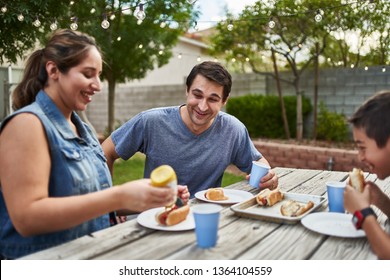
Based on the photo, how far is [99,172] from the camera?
1.67m

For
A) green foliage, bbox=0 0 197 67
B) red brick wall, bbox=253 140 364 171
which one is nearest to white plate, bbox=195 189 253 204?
green foliage, bbox=0 0 197 67

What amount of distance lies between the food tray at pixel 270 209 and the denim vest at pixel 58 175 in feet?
1.90

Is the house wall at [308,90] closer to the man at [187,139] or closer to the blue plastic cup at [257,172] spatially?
the man at [187,139]

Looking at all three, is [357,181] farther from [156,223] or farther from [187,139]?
[187,139]

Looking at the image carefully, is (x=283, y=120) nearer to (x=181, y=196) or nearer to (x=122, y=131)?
(x=122, y=131)

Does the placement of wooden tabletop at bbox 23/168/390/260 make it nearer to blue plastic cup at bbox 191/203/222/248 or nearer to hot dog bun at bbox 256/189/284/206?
blue plastic cup at bbox 191/203/222/248

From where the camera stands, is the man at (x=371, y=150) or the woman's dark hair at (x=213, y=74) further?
the woman's dark hair at (x=213, y=74)

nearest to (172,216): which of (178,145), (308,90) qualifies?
(178,145)

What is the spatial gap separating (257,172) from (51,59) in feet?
3.74

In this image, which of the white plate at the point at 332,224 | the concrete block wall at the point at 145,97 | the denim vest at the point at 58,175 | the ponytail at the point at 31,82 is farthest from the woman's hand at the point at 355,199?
the concrete block wall at the point at 145,97

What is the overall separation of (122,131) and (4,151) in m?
1.16

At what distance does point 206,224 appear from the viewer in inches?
50.7

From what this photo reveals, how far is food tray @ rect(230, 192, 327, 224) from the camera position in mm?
1584

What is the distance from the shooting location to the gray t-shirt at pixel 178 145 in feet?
8.05
